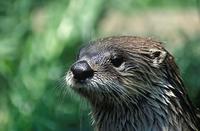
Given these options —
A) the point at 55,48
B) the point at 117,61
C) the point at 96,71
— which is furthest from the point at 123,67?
the point at 55,48

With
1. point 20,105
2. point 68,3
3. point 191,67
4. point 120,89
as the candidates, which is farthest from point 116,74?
point 68,3

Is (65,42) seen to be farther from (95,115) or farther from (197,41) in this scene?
(95,115)

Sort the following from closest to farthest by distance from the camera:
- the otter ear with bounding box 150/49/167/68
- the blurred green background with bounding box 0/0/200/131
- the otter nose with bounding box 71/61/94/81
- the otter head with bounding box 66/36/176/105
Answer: the otter nose with bounding box 71/61/94/81 → the otter head with bounding box 66/36/176/105 → the otter ear with bounding box 150/49/167/68 → the blurred green background with bounding box 0/0/200/131

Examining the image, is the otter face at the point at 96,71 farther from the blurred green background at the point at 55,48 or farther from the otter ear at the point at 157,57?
the blurred green background at the point at 55,48

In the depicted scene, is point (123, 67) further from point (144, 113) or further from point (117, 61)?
point (144, 113)

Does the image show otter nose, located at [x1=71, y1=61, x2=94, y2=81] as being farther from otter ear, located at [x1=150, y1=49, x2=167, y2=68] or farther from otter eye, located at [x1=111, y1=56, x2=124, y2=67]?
otter ear, located at [x1=150, y1=49, x2=167, y2=68]

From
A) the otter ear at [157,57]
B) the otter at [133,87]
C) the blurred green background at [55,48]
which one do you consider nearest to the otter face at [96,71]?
the otter at [133,87]

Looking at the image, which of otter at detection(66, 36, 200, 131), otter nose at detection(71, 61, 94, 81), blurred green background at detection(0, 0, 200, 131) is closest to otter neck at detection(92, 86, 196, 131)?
otter at detection(66, 36, 200, 131)
